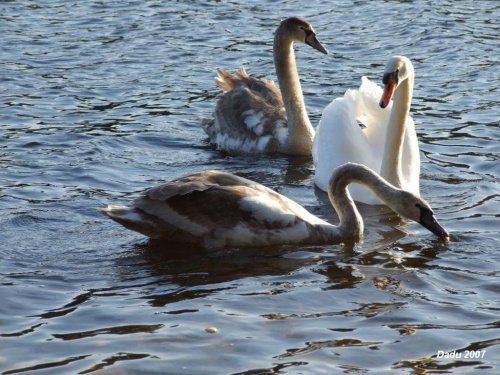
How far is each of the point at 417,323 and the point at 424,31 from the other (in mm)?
9768

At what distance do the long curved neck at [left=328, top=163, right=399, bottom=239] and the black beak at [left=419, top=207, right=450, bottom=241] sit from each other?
290 mm

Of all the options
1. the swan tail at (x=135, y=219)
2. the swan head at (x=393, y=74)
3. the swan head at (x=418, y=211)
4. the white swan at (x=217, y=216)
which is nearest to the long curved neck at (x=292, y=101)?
the swan head at (x=393, y=74)

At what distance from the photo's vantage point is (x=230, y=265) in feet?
27.0

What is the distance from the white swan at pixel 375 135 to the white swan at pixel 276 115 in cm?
117

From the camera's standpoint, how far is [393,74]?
9.60 meters

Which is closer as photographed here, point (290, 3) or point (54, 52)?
point (54, 52)

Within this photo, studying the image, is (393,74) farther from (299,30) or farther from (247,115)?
(247,115)

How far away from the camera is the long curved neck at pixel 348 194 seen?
882 centimetres

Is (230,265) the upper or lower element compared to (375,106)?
lower

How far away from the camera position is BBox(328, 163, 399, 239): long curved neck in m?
8.82

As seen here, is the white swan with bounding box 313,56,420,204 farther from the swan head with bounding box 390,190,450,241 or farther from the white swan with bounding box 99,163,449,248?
the white swan with bounding box 99,163,449,248

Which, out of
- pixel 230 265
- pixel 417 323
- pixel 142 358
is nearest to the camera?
pixel 142 358

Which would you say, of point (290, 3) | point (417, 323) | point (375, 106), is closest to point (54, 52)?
point (290, 3)

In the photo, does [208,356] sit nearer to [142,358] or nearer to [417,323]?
[142,358]
